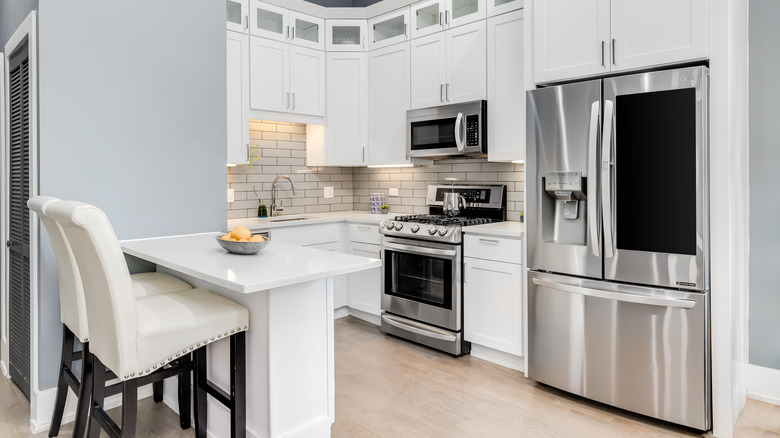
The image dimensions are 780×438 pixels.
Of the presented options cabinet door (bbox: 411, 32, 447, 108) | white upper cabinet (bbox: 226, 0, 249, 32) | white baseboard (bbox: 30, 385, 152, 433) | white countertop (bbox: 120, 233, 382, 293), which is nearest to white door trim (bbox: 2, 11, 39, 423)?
white baseboard (bbox: 30, 385, 152, 433)

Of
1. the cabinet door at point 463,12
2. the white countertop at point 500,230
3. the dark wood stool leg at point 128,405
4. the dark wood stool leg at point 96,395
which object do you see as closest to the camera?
the dark wood stool leg at point 128,405

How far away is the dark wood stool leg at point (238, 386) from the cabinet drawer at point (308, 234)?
1935 mm

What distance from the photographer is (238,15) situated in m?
3.85

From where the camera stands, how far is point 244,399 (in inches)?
75.9

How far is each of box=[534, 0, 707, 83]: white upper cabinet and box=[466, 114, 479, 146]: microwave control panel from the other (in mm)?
815

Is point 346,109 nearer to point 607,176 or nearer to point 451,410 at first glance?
point 607,176

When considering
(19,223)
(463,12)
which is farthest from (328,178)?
(19,223)

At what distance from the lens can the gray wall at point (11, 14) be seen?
2.54 m

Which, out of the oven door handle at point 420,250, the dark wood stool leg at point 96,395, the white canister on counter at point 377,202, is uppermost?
the white canister on counter at point 377,202

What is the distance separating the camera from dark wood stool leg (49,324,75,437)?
2.32 m

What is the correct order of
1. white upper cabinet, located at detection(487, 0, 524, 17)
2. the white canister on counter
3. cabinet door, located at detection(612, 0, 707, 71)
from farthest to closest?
the white canister on counter
white upper cabinet, located at detection(487, 0, 524, 17)
cabinet door, located at detection(612, 0, 707, 71)

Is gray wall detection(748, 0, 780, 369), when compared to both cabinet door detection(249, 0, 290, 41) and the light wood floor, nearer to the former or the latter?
the light wood floor

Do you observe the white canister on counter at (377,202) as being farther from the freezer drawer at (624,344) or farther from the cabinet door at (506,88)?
the freezer drawer at (624,344)

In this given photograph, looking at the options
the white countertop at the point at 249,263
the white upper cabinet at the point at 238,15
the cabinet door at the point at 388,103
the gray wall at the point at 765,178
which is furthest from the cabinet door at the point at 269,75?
the gray wall at the point at 765,178
